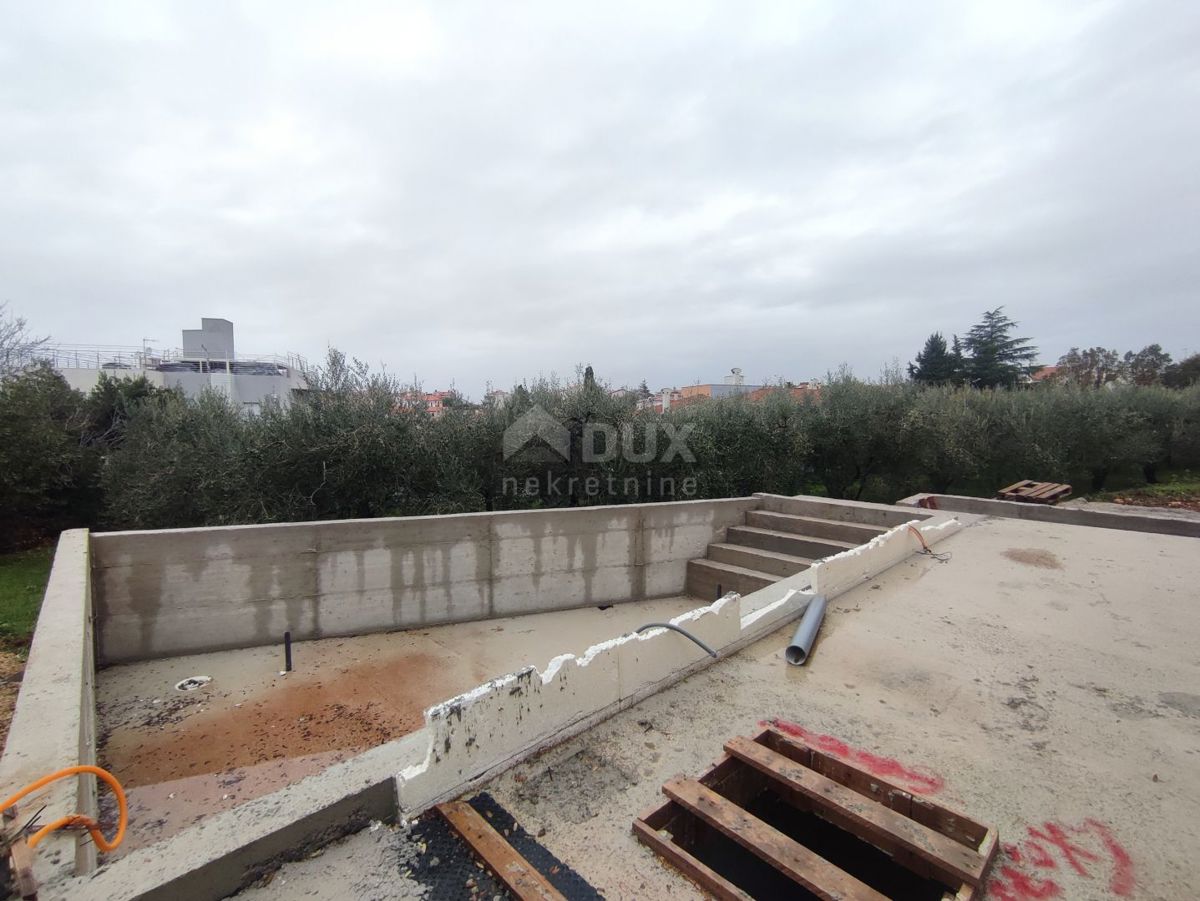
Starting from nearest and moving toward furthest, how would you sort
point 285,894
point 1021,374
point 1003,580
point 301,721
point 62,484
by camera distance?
1. point 285,894
2. point 301,721
3. point 1003,580
4. point 62,484
5. point 1021,374

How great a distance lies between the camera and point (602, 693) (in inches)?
112

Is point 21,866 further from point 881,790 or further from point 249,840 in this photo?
point 881,790

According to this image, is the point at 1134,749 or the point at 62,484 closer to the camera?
the point at 1134,749

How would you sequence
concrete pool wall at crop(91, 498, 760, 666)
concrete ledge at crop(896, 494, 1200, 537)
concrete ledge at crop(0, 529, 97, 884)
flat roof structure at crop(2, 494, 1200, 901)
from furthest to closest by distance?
concrete ledge at crop(896, 494, 1200, 537) < concrete pool wall at crop(91, 498, 760, 666) < flat roof structure at crop(2, 494, 1200, 901) < concrete ledge at crop(0, 529, 97, 884)

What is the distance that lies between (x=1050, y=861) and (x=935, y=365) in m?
39.6

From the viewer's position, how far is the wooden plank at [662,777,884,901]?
1.80 m

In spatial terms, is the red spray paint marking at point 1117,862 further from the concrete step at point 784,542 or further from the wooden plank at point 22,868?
the concrete step at point 784,542

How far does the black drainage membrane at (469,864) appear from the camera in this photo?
→ 5.93 feet

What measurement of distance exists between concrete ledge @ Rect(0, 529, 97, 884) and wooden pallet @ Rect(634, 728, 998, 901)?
1866 millimetres

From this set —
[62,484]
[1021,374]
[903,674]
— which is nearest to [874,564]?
[903,674]

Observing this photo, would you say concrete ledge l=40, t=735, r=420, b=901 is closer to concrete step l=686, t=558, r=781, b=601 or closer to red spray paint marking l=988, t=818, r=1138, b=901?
red spray paint marking l=988, t=818, r=1138, b=901

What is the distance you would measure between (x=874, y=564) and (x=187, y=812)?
5.69 m

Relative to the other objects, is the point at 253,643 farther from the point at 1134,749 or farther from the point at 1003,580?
the point at 1003,580

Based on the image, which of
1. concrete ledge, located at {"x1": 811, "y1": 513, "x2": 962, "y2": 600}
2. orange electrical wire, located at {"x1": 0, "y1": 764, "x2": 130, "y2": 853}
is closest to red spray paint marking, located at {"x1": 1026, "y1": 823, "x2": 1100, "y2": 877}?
concrete ledge, located at {"x1": 811, "y1": 513, "x2": 962, "y2": 600}
